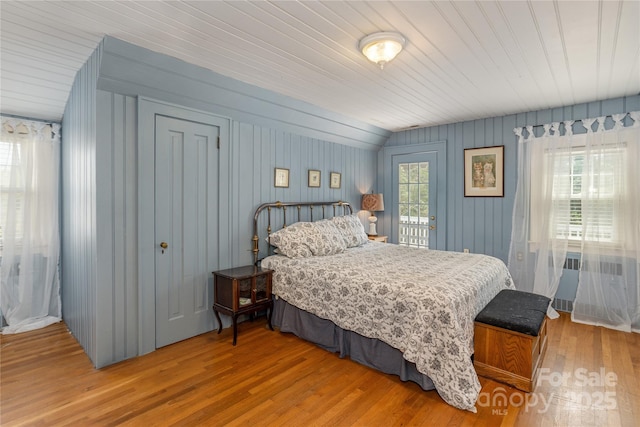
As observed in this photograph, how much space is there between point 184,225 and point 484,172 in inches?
156

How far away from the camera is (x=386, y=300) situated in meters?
2.46

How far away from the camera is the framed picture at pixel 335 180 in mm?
4711

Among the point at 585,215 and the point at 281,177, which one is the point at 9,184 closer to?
the point at 281,177

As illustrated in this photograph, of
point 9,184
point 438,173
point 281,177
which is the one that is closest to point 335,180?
point 281,177

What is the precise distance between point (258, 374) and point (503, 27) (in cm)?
305

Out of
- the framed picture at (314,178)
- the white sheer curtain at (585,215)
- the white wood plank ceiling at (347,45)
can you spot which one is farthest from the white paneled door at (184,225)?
the white sheer curtain at (585,215)

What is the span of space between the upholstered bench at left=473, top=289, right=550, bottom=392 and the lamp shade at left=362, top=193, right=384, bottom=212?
2.71 meters

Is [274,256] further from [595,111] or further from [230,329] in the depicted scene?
[595,111]

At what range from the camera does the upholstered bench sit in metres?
2.25

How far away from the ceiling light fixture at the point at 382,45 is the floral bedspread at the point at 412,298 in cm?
170

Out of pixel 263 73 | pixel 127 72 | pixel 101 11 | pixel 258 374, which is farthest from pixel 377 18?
pixel 258 374

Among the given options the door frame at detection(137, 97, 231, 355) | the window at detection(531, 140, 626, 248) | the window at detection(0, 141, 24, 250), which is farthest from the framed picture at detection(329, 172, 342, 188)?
the window at detection(0, 141, 24, 250)

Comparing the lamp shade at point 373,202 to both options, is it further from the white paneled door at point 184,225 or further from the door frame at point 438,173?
the white paneled door at point 184,225

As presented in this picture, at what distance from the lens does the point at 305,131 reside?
4.20 metres
